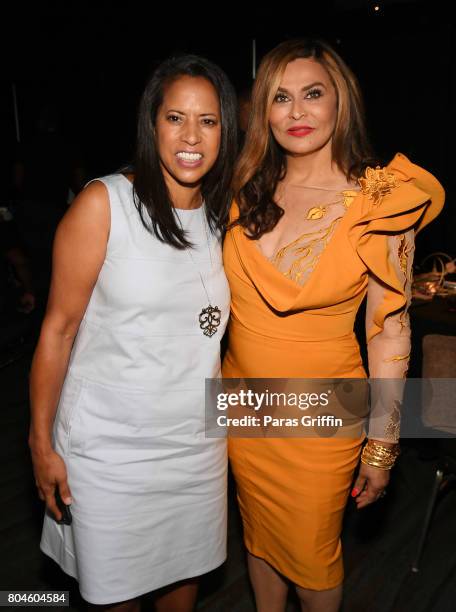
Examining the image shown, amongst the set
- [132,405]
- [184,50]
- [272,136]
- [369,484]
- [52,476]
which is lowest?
[369,484]

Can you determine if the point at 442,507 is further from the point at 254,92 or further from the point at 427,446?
the point at 254,92

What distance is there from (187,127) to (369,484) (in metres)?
1.13

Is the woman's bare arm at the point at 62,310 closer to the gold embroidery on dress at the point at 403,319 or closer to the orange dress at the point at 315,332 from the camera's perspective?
the orange dress at the point at 315,332

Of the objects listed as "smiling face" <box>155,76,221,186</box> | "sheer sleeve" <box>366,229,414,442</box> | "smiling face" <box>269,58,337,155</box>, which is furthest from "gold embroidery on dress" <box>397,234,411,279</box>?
"smiling face" <box>155,76,221,186</box>

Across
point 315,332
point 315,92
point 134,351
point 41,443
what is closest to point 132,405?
point 134,351

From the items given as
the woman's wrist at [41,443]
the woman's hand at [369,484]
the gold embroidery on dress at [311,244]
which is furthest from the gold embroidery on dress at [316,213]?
the woman's wrist at [41,443]

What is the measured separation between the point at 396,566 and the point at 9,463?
2.05 m

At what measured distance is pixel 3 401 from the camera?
3967 mm

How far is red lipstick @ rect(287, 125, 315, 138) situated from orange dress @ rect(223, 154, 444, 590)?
22 centimetres

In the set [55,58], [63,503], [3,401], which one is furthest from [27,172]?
[63,503]

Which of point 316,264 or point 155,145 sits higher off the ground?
point 155,145

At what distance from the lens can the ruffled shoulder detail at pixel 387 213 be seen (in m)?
1.59

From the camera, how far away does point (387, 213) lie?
1.58 m

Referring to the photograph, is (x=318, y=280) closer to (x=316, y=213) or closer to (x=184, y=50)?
(x=316, y=213)
